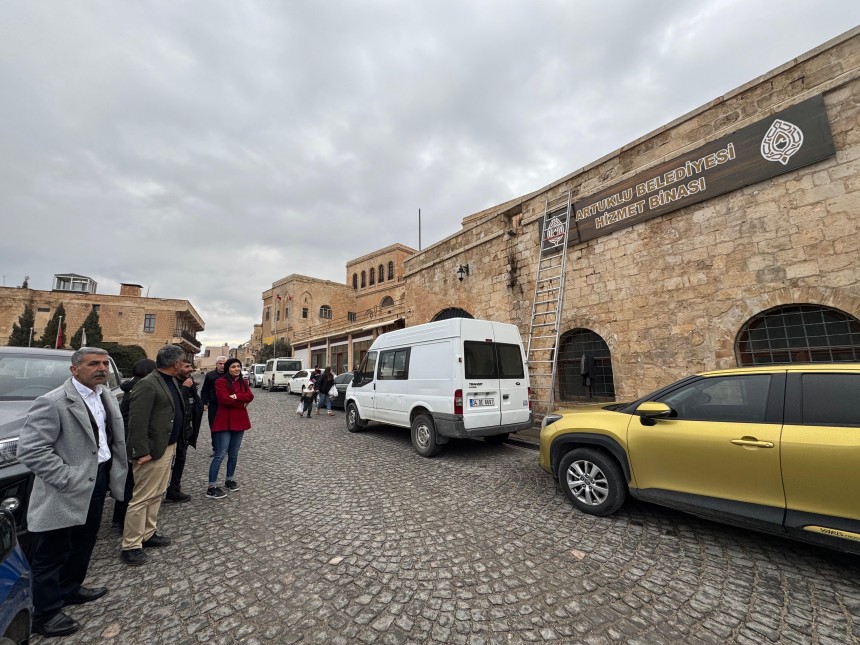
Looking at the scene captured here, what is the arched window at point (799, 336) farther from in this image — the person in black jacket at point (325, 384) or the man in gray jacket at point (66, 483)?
the person in black jacket at point (325, 384)

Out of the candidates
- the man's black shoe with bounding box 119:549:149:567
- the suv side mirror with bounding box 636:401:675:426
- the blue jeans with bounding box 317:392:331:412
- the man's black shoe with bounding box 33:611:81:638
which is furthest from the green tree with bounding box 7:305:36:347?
the suv side mirror with bounding box 636:401:675:426

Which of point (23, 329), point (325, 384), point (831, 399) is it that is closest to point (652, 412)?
point (831, 399)

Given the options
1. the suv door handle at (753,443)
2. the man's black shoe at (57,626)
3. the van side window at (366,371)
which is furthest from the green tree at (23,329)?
the suv door handle at (753,443)

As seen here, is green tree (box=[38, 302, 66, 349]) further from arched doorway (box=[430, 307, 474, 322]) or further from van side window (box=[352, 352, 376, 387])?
van side window (box=[352, 352, 376, 387])

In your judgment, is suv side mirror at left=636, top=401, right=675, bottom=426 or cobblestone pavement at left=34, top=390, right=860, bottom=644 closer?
cobblestone pavement at left=34, top=390, right=860, bottom=644

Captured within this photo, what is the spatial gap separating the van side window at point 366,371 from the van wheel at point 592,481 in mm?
4972

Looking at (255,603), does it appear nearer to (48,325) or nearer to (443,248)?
(443,248)

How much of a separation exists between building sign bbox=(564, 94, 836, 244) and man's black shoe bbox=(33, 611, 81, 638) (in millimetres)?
9851

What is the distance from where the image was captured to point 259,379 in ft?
87.7

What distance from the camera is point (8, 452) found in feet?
8.78

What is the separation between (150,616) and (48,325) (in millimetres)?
50059

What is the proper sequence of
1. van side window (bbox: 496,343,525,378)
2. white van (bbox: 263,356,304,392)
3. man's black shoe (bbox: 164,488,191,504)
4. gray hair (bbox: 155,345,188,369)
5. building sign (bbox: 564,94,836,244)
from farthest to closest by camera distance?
white van (bbox: 263,356,304,392)
van side window (bbox: 496,343,525,378)
building sign (bbox: 564,94,836,244)
man's black shoe (bbox: 164,488,191,504)
gray hair (bbox: 155,345,188,369)

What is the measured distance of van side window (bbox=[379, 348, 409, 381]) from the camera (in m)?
6.99

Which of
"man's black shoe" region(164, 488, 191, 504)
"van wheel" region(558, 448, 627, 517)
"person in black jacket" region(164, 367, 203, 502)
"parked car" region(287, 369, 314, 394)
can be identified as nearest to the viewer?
"van wheel" region(558, 448, 627, 517)
